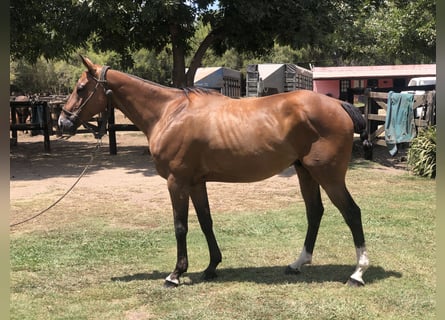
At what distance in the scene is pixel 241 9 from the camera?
39.0ft

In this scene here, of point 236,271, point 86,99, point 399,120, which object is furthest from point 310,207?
point 399,120

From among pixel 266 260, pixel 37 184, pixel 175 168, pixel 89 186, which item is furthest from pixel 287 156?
pixel 37 184

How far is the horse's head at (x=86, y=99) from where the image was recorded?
15.6ft

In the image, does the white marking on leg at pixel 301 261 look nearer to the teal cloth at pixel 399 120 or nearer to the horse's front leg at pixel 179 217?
the horse's front leg at pixel 179 217

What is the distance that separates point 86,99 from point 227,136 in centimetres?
147

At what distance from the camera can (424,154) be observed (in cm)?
1007

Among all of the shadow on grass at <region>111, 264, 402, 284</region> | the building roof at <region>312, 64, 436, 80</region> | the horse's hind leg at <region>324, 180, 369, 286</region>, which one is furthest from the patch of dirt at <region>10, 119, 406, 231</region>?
the building roof at <region>312, 64, 436, 80</region>

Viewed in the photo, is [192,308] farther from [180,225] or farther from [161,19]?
[161,19]

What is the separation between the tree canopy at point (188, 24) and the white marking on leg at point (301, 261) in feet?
26.0

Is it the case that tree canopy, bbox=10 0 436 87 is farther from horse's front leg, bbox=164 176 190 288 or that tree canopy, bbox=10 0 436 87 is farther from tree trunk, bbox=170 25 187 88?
horse's front leg, bbox=164 176 190 288

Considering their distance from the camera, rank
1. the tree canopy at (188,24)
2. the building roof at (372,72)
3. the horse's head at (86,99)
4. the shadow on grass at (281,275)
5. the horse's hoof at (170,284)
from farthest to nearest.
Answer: the building roof at (372,72)
the tree canopy at (188,24)
the horse's head at (86,99)
the shadow on grass at (281,275)
the horse's hoof at (170,284)

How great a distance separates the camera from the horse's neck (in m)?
4.82

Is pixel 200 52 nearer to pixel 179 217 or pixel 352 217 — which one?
pixel 179 217

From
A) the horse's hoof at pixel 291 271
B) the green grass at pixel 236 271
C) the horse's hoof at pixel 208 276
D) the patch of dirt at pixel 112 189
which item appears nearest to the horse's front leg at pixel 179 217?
the green grass at pixel 236 271
